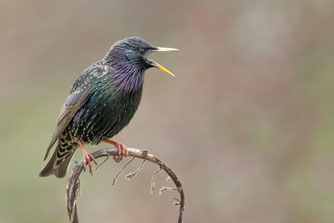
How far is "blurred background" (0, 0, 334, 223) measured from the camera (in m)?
7.65

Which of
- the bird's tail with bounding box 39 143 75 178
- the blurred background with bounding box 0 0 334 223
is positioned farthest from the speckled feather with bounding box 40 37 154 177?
the blurred background with bounding box 0 0 334 223

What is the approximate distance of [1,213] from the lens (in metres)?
6.97

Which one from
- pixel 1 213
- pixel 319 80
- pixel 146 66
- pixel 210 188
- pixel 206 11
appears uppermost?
pixel 206 11

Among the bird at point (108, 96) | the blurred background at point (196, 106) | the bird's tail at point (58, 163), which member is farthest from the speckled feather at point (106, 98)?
the blurred background at point (196, 106)

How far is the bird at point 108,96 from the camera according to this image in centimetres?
385

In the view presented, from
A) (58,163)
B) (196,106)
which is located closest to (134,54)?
(58,163)

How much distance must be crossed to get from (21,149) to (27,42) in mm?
3367

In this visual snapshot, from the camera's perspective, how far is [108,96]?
3881 millimetres

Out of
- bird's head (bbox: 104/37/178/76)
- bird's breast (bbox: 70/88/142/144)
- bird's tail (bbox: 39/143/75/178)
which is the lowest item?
bird's tail (bbox: 39/143/75/178)

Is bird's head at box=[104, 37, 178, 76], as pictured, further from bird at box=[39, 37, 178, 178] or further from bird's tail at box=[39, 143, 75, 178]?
bird's tail at box=[39, 143, 75, 178]

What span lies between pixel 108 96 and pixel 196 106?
18.2 feet

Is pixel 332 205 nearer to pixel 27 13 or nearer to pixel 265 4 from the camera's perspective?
pixel 265 4

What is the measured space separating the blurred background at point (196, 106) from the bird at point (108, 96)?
9.81 ft

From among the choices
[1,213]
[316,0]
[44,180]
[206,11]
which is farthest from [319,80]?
[1,213]
